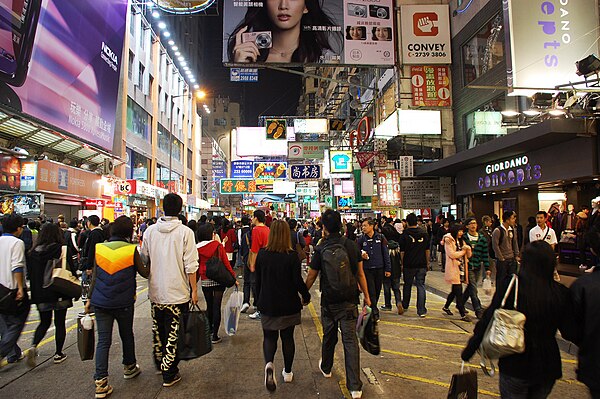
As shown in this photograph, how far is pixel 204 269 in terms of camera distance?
6352 millimetres

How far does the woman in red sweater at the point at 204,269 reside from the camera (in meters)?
6.37

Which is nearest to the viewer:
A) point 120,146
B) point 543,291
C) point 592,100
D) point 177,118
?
point 543,291

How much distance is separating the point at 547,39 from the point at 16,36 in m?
15.7

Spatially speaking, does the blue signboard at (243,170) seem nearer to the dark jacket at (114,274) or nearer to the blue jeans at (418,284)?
the blue jeans at (418,284)

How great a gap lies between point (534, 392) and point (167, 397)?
350cm

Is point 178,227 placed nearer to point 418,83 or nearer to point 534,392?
point 534,392

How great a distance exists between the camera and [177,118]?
42.8 meters

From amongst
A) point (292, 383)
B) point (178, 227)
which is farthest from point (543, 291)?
point (178, 227)

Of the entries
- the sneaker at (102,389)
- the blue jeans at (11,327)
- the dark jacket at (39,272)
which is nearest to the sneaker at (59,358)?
the blue jeans at (11,327)

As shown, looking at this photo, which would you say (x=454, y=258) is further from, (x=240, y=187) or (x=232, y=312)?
(x=240, y=187)

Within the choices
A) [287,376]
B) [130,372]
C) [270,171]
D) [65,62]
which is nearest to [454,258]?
[287,376]

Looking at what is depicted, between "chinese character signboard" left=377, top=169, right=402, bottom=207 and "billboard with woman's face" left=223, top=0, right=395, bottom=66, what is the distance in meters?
4.93

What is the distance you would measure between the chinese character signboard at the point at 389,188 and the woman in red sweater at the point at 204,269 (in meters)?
13.1

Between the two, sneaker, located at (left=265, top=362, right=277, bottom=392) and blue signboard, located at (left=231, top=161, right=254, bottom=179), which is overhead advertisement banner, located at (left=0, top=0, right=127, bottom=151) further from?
sneaker, located at (left=265, top=362, right=277, bottom=392)
